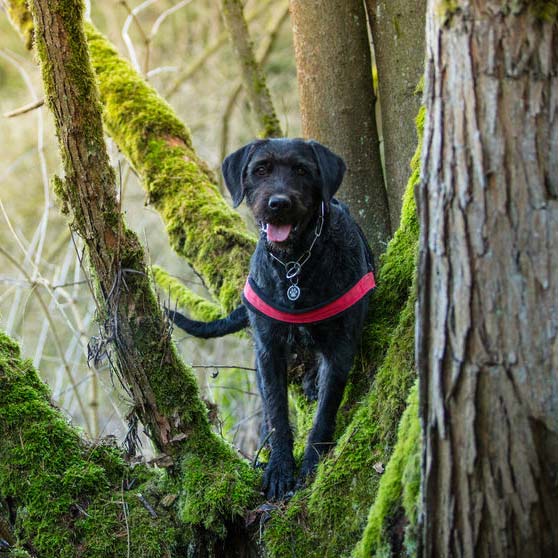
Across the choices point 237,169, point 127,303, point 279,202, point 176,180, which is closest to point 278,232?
point 279,202

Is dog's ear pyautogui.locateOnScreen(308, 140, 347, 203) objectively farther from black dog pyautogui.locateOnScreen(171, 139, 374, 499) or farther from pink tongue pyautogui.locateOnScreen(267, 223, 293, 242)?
pink tongue pyautogui.locateOnScreen(267, 223, 293, 242)

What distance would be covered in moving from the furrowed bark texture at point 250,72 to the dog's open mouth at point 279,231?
96.5 inches

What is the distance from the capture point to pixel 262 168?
3.83 m

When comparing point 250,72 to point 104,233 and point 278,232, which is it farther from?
point 104,233

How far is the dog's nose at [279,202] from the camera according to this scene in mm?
3543

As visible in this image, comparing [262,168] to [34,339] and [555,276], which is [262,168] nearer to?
[555,276]

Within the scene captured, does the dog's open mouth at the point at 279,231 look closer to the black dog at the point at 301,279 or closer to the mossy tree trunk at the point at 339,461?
the black dog at the point at 301,279

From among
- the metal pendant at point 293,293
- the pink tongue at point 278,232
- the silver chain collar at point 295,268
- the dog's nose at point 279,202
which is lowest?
the metal pendant at point 293,293

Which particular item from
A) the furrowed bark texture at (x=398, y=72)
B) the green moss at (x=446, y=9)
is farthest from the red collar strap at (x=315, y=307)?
the green moss at (x=446, y=9)

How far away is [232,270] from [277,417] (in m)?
1.35

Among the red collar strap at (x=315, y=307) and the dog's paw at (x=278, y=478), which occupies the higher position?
the red collar strap at (x=315, y=307)

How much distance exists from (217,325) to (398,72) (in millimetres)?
1893

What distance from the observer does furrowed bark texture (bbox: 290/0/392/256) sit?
15.3ft

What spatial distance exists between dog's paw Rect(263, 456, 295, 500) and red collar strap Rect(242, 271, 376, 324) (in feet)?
2.23
